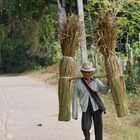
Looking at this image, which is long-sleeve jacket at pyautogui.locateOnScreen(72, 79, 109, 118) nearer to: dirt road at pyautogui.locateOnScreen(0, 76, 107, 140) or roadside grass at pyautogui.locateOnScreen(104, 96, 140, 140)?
roadside grass at pyautogui.locateOnScreen(104, 96, 140, 140)

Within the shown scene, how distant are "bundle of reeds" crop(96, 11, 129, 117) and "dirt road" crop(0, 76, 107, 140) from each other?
2.57 meters

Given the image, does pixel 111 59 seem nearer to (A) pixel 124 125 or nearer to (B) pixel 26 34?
(A) pixel 124 125

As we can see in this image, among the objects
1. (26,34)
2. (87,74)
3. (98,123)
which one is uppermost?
(26,34)

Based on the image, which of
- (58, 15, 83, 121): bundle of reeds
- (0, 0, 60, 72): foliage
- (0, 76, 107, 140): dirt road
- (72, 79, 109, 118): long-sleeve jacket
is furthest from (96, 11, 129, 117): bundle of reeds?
(0, 0, 60, 72): foliage

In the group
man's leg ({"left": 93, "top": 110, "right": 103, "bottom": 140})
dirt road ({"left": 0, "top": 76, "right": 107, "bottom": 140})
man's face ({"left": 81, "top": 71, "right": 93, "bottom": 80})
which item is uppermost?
man's face ({"left": 81, "top": 71, "right": 93, "bottom": 80})

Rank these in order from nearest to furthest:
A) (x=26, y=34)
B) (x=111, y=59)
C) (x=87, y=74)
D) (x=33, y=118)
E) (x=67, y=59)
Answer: (x=111, y=59) → (x=67, y=59) → (x=87, y=74) → (x=33, y=118) → (x=26, y=34)

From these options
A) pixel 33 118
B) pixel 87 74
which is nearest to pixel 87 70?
pixel 87 74

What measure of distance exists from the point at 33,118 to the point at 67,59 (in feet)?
17.8

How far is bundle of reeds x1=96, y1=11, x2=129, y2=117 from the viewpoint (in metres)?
7.76

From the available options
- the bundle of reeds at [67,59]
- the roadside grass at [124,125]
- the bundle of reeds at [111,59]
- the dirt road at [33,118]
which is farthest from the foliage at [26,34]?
the bundle of reeds at [111,59]

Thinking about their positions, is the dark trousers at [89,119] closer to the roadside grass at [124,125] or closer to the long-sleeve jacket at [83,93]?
the long-sleeve jacket at [83,93]

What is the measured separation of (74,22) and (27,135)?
3.54 meters

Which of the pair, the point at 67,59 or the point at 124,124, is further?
the point at 124,124

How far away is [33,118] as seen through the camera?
13242mm
